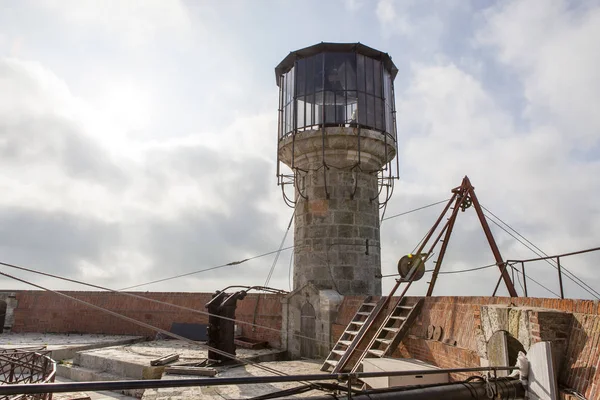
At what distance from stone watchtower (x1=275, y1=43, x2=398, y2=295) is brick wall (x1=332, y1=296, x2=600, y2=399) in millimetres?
4958

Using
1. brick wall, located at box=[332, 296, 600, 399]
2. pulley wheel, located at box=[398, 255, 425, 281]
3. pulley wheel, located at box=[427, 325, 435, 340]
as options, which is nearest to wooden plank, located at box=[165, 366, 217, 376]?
brick wall, located at box=[332, 296, 600, 399]

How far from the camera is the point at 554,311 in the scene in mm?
4961

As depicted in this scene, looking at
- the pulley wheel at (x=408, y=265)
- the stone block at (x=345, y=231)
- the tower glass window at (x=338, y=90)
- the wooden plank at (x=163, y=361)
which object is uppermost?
the tower glass window at (x=338, y=90)

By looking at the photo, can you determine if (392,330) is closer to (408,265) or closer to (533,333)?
(408,265)

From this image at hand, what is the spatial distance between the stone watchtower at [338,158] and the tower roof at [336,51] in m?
0.03

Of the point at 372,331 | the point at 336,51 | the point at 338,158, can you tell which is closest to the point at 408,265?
the point at 372,331

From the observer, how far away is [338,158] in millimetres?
13688

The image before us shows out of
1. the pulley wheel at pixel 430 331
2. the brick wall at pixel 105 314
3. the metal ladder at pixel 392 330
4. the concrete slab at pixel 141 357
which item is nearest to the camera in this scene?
the pulley wheel at pixel 430 331

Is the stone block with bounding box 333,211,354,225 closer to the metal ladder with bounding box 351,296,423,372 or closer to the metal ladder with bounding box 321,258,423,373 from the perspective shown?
the metal ladder with bounding box 321,258,423,373

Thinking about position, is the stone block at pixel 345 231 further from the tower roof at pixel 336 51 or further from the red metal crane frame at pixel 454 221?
the tower roof at pixel 336 51

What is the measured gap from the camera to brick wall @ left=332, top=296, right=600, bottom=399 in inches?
178

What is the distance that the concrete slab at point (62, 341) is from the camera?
13805 millimetres

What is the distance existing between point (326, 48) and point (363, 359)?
33.4 feet

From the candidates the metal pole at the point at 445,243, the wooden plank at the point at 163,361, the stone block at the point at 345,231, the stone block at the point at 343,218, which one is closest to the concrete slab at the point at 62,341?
the wooden plank at the point at 163,361
